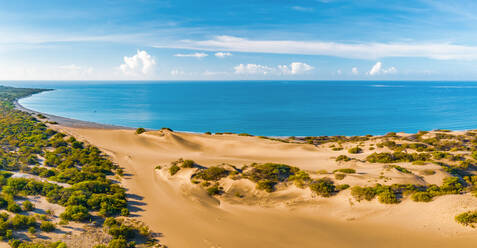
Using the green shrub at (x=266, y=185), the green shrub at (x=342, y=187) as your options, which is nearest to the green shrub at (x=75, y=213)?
the green shrub at (x=266, y=185)

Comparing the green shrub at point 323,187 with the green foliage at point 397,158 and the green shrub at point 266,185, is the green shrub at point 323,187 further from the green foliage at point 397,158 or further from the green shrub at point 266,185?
the green foliage at point 397,158

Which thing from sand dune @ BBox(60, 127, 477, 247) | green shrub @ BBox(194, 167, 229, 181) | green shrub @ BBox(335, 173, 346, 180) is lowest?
sand dune @ BBox(60, 127, 477, 247)

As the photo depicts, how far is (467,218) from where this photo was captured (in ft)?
52.0

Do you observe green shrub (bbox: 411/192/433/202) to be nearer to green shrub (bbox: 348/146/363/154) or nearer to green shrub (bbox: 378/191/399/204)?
green shrub (bbox: 378/191/399/204)

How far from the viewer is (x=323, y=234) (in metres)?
16.7

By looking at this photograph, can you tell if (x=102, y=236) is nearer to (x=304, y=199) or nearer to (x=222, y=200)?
(x=222, y=200)

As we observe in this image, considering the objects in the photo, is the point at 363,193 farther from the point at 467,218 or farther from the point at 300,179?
the point at 467,218

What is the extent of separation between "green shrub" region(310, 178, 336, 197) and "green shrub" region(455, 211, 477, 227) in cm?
788

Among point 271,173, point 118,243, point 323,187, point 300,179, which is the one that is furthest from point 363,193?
point 118,243

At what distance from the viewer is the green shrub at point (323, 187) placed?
2078cm

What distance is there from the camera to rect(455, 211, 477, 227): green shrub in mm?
15742

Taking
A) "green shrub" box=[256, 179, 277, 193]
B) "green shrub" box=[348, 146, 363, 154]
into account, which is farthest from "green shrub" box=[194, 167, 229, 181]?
"green shrub" box=[348, 146, 363, 154]

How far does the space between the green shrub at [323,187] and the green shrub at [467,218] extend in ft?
25.9

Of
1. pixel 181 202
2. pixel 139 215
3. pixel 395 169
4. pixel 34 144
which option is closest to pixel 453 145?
pixel 395 169
